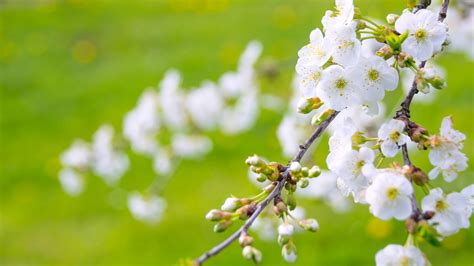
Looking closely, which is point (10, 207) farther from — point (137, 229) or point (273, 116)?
point (273, 116)

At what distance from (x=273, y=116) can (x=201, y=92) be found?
3.34m

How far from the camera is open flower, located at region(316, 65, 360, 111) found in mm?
1261

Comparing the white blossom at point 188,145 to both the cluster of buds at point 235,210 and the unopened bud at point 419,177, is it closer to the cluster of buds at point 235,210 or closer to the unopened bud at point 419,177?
the cluster of buds at point 235,210

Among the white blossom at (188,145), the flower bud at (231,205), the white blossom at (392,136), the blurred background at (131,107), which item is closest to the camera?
the white blossom at (392,136)

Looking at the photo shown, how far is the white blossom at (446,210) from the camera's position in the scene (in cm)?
119

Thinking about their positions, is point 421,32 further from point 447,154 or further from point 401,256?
point 401,256

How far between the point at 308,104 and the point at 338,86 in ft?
0.50

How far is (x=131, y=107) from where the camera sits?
23.8ft

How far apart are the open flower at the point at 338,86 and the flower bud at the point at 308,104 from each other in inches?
4.3

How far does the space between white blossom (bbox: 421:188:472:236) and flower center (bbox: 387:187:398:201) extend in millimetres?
109

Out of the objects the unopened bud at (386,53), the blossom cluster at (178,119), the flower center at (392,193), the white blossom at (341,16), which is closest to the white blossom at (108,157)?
the blossom cluster at (178,119)

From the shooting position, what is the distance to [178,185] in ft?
19.2

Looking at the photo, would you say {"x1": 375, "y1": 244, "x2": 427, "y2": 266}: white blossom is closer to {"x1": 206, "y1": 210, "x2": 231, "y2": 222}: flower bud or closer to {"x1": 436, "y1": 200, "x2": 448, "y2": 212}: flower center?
{"x1": 436, "y1": 200, "x2": 448, "y2": 212}: flower center

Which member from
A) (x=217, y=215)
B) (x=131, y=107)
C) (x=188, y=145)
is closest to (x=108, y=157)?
(x=188, y=145)
